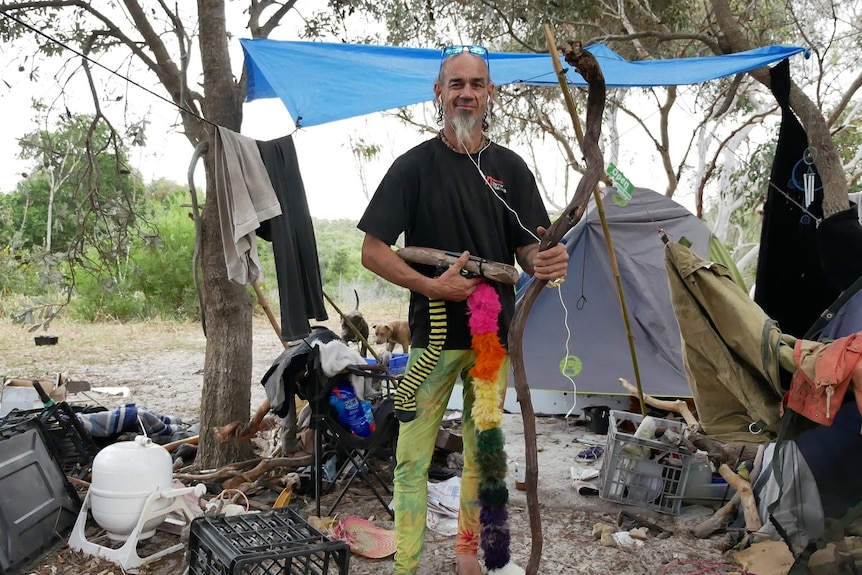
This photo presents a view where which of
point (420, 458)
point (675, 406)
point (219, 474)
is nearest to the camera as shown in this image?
point (420, 458)

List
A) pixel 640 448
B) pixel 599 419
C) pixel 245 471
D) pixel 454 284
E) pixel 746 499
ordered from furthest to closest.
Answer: pixel 599 419 < pixel 245 471 < pixel 640 448 < pixel 746 499 < pixel 454 284

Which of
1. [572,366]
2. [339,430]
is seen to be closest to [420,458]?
[339,430]

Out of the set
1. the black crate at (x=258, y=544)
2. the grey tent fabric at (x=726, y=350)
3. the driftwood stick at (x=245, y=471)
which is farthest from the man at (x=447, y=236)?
the driftwood stick at (x=245, y=471)

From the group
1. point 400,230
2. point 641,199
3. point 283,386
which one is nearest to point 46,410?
point 283,386

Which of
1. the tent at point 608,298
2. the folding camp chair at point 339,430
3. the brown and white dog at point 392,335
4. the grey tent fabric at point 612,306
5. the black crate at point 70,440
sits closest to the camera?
the folding camp chair at point 339,430

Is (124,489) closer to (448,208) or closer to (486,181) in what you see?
(448,208)

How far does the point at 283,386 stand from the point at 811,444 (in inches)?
98.6

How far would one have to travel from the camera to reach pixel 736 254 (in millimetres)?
16906

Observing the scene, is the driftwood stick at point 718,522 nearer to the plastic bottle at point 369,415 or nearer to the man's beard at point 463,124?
the plastic bottle at point 369,415

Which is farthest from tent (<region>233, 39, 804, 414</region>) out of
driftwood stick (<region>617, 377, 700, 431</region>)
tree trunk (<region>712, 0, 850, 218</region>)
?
tree trunk (<region>712, 0, 850, 218</region>)

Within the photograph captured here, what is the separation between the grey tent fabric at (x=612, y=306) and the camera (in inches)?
211

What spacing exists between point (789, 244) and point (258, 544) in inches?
121

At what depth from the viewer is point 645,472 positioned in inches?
150

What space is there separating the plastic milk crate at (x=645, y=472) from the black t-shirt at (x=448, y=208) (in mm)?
1478
